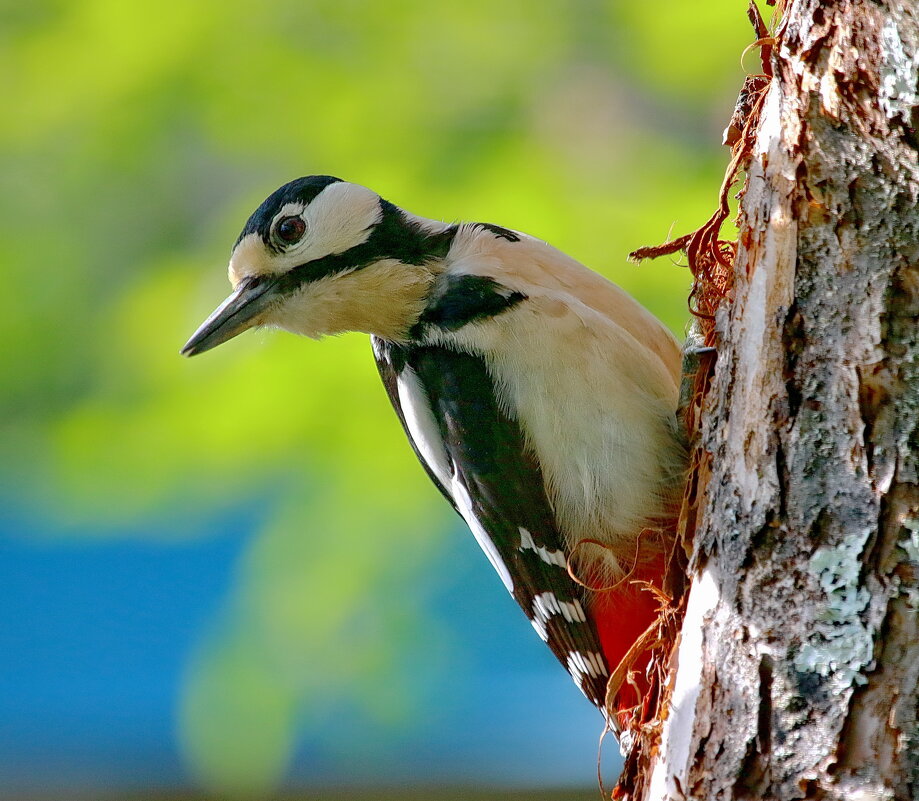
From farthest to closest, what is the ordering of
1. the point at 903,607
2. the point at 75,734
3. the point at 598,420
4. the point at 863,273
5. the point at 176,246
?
the point at 176,246, the point at 75,734, the point at 598,420, the point at 863,273, the point at 903,607

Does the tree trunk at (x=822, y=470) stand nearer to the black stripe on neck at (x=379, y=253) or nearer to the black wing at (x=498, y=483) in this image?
the black wing at (x=498, y=483)

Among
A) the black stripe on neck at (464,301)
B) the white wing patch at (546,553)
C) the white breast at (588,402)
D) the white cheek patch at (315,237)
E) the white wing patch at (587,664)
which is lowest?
the white wing patch at (587,664)

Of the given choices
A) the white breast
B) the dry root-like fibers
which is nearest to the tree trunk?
the dry root-like fibers

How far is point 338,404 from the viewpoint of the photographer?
3.64 m

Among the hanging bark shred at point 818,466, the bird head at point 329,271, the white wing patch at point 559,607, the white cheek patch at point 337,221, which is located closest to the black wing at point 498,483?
the white wing patch at point 559,607

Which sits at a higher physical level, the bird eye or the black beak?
the bird eye

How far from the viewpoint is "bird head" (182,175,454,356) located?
2.30m

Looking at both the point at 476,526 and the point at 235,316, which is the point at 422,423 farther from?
the point at 235,316

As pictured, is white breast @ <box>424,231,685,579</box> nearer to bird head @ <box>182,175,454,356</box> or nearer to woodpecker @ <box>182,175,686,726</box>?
woodpecker @ <box>182,175,686,726</box>

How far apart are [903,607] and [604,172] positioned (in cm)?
262

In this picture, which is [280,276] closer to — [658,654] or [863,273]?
[658,654]

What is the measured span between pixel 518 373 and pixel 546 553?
41cm

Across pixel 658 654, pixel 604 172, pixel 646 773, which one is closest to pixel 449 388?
pixel 658 654

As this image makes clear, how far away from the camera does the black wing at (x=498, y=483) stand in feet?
7.43
